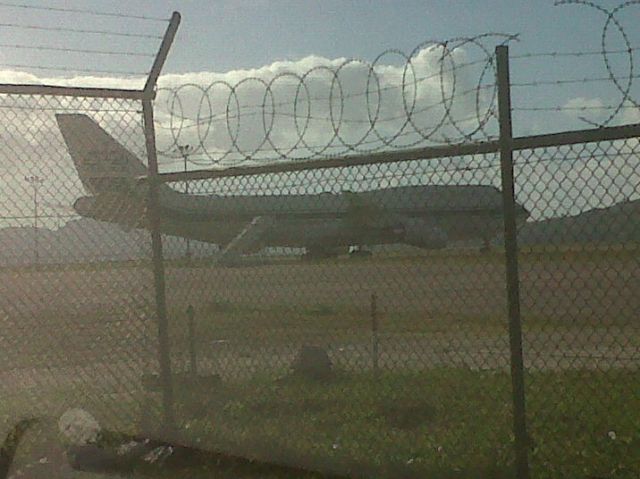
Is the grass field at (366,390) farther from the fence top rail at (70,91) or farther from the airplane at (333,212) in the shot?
the fence top rail at (70,91)

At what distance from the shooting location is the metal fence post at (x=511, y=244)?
13.5 feet

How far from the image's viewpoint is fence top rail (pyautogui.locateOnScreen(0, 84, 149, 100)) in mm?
5465

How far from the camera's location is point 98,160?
786cm

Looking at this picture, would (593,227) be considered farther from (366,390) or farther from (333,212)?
(366,390)

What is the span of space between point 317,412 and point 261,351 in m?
4.36

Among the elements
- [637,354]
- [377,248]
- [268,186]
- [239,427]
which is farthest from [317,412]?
[637,354]

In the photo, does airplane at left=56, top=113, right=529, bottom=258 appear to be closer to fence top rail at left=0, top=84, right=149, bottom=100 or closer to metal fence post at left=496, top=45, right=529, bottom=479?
fence top rail at left=0, top=84, right=149, bottom=100

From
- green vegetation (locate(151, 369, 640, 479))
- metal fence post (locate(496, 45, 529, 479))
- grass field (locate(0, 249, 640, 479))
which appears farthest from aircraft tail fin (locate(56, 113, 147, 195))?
metal fence post (locate(496, 45, 529, 479))

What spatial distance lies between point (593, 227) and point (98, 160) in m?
4.90

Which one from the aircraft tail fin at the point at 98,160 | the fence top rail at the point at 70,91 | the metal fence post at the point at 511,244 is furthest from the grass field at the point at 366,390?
the fence top rail at the point at 70,91

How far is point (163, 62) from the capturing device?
223 inches

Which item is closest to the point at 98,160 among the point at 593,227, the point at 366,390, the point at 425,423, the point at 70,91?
the point at 70,91

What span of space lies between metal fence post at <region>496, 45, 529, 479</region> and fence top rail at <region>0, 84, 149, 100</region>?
2.60 meters

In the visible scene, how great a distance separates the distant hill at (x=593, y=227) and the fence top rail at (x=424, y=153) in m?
0.46
